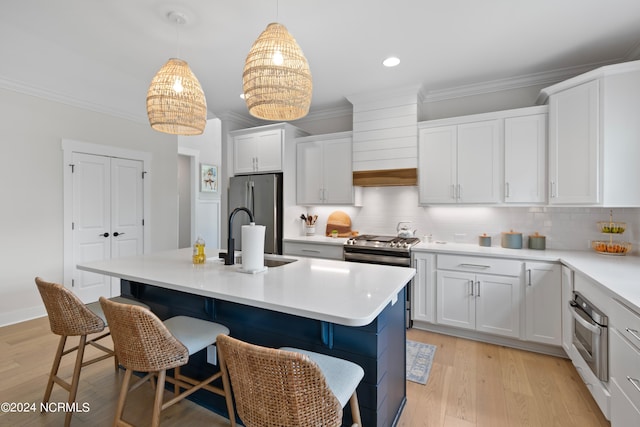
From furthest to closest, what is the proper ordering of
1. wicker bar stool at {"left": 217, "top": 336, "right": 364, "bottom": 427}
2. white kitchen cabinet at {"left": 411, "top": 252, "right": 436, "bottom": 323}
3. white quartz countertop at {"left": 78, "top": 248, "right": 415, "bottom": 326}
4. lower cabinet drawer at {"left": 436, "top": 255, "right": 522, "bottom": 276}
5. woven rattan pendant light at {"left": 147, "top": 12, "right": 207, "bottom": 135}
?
white kitchen cabinet at {"left": 411, "top": 252, "right": 436, "bottom": 323}, lower cabinet drawer at {"left": 436, "top": 255, "right": 522, "bottom": 276}, woven rattan pendant light at {"left": 147, "top": 12, "right": 207, "bottom": 135}, white quartz countertop at {"left": 78, "top": 248, "right": 415, "bottom": 326}, wicker bar stool at {"left": 217, "top": 336, "right": 364, "bottom": 427}

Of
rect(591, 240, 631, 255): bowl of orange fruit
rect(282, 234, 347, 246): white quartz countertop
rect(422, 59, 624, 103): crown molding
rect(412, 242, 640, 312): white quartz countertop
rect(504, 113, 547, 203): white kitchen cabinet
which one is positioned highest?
rect(422, 59, 624, 103): crown molding

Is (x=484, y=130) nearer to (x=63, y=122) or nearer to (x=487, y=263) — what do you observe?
(x=487, y=263)

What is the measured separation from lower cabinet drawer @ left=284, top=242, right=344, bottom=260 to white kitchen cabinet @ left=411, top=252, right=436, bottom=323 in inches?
34.7

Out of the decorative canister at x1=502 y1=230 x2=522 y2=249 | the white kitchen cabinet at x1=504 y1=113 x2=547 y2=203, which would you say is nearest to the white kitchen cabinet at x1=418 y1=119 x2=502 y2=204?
the white kitchen cabinet at x1=504 y1=113 x2=547 y2=203

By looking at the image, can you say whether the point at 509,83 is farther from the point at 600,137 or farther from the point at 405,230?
the point at 405,230

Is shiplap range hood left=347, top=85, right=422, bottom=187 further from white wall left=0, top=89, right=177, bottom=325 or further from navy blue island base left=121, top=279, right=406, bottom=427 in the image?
white wall left=0, top=89, right=177, bottom=325

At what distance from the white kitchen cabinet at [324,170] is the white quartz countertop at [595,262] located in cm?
125

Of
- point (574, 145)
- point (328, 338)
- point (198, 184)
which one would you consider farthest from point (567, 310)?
point (198, 184)

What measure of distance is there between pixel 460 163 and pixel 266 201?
2.41 metres

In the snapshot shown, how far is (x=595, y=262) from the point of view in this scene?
242 cm

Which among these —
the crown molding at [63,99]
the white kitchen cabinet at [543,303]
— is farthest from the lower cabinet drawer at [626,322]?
the crown molding at [63,99]

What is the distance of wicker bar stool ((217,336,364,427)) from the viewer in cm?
93

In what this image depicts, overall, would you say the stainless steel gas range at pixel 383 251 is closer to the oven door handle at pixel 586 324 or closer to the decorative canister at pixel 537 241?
the decorative canister at pixel 537 241

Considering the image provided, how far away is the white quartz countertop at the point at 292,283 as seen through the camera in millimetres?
1273
